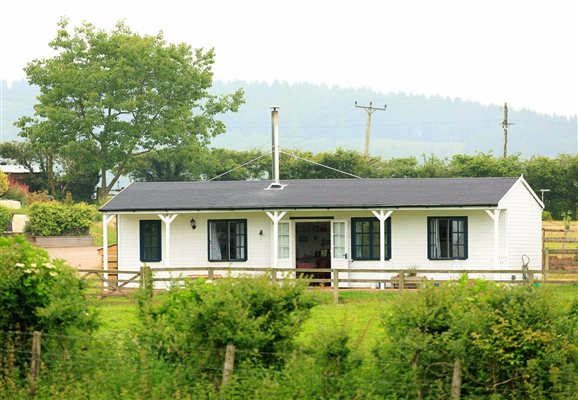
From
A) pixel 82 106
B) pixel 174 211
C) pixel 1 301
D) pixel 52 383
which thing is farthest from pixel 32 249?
pixel 82 106

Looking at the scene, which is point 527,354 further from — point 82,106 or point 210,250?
point 82,106

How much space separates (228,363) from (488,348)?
129 inches

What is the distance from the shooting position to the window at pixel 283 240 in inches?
1321

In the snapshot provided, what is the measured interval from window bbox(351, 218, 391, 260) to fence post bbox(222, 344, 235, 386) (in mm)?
18389

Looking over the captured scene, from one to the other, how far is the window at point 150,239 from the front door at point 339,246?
501cm

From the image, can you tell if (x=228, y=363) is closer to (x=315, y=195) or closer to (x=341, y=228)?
(x=341, y=228)

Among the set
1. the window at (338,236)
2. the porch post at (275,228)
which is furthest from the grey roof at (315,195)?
the window at (338,236)

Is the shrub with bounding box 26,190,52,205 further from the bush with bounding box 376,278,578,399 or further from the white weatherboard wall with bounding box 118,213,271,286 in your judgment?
the bush with bounding box 376,278,578,399

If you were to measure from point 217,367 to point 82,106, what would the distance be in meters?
55.3

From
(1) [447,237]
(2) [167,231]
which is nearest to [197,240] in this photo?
(2) [167,231]

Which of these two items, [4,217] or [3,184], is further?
[3,184]

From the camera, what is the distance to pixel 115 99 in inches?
2734

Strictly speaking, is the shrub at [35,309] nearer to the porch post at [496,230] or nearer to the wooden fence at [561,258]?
the porch post at [496,230]

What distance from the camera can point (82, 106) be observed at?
226 ft
